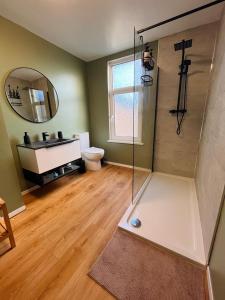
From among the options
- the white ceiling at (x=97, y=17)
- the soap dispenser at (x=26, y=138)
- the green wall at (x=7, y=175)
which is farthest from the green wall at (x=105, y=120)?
the green wall at (x=7, y=175)

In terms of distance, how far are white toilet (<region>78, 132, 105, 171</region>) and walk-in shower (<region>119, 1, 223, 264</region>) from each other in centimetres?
76

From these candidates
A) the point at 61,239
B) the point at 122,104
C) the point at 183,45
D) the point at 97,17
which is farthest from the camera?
the point at 122,104

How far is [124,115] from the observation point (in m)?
2.94

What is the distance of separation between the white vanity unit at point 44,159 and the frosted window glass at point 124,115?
116cm

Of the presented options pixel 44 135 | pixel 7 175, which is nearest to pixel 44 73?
pixel 44 135

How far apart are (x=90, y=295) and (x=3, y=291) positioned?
2.11 ft

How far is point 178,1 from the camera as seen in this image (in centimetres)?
154

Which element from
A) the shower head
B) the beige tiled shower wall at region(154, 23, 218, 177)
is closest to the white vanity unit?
the beige tiled shower wall at region(154, 23, 218, 177)

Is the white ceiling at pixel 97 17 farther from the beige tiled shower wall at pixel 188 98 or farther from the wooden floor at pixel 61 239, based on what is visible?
the wooden floor at pixel 61 239

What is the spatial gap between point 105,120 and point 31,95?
59.4 inches

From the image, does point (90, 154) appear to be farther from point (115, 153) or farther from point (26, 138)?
point (26, 138)

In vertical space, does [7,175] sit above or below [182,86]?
below

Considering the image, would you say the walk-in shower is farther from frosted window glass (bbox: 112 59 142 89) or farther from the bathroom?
frosted window glass (bbox: 112 59 142 89)

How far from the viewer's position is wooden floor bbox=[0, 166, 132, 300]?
3.26ft
